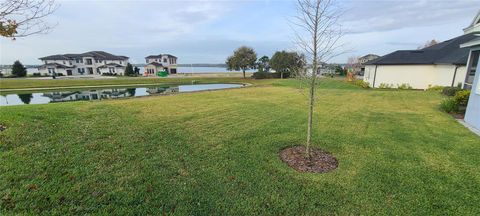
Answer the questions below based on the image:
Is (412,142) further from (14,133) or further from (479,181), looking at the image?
Result: (14,133)

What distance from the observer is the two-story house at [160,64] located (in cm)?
5922

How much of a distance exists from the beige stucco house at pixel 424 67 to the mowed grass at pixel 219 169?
13.5 metres

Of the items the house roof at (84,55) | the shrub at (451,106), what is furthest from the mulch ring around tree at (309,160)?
the house roof at (84,55)

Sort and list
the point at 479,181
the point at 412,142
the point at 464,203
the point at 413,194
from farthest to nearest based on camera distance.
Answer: the point at 412,142
the point at 479,181
the point at 413,194
the point at 464,203

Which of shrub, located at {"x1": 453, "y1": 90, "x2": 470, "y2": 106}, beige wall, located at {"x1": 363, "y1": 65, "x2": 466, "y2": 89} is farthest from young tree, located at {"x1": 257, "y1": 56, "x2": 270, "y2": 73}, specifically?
shrub, located at {"x1": 453, "y1": 90, "x2": 470, "y2": 106}

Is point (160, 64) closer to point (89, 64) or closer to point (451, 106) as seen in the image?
point (89, 64)

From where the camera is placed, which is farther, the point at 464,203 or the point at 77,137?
the point at 77,137

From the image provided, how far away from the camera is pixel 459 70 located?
15961mm

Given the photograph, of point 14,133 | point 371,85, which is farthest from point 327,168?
point 371,85

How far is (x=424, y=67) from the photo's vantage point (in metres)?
19.0

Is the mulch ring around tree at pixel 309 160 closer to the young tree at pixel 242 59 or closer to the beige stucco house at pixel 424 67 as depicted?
the beige stucco house at pixel 424 67

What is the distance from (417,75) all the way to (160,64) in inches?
2224

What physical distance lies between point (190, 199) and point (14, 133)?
14.7 ft

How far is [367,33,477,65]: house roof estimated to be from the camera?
16.9 m
